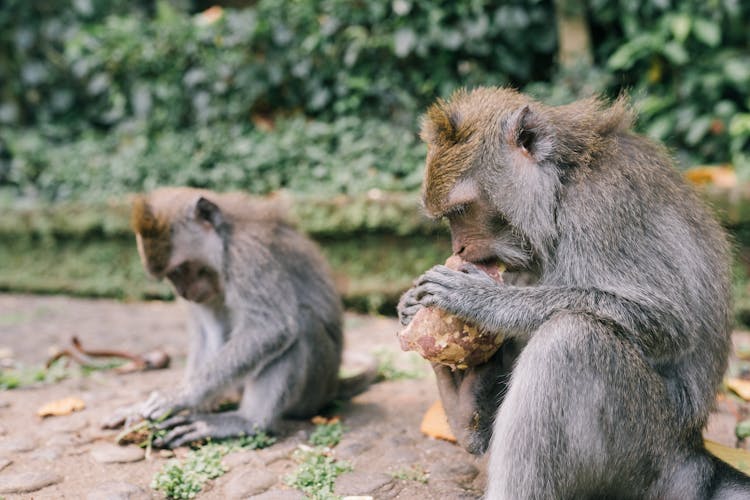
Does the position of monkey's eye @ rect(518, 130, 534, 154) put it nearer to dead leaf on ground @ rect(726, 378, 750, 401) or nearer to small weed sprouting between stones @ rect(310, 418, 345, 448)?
small weed sprouting between stones @ rect(310, 418, 345, 448)

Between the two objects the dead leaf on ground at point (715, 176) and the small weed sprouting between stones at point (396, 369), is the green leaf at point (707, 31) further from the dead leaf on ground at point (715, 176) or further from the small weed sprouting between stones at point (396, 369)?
the small weed sprouting between stones at point (396, 369)

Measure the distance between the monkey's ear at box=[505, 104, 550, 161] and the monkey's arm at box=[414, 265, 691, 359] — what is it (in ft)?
2.13

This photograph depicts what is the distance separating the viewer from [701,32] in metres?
8.12

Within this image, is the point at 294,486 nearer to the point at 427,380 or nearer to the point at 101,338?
the point at 427,380

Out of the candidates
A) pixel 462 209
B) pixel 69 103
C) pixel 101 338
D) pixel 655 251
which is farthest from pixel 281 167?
pixel 655 251

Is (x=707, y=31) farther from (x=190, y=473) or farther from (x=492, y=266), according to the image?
(x=190, y=473)

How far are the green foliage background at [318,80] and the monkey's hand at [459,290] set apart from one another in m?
4.92

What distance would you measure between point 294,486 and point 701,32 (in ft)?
→ 23.7

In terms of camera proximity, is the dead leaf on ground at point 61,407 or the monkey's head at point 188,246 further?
the monkey's head at point 188,246

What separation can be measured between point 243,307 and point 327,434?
1.00 meters

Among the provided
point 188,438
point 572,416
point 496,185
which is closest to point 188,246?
point 188,438

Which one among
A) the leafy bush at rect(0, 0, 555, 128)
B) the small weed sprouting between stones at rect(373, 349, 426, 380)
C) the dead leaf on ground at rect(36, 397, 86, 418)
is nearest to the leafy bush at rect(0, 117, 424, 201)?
the leafy bush at rect(0, 0, 555, 128)

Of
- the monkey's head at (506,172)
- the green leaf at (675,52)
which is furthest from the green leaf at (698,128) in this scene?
the monkey's head at (506,172)

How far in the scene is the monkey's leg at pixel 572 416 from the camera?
2.89 meters
